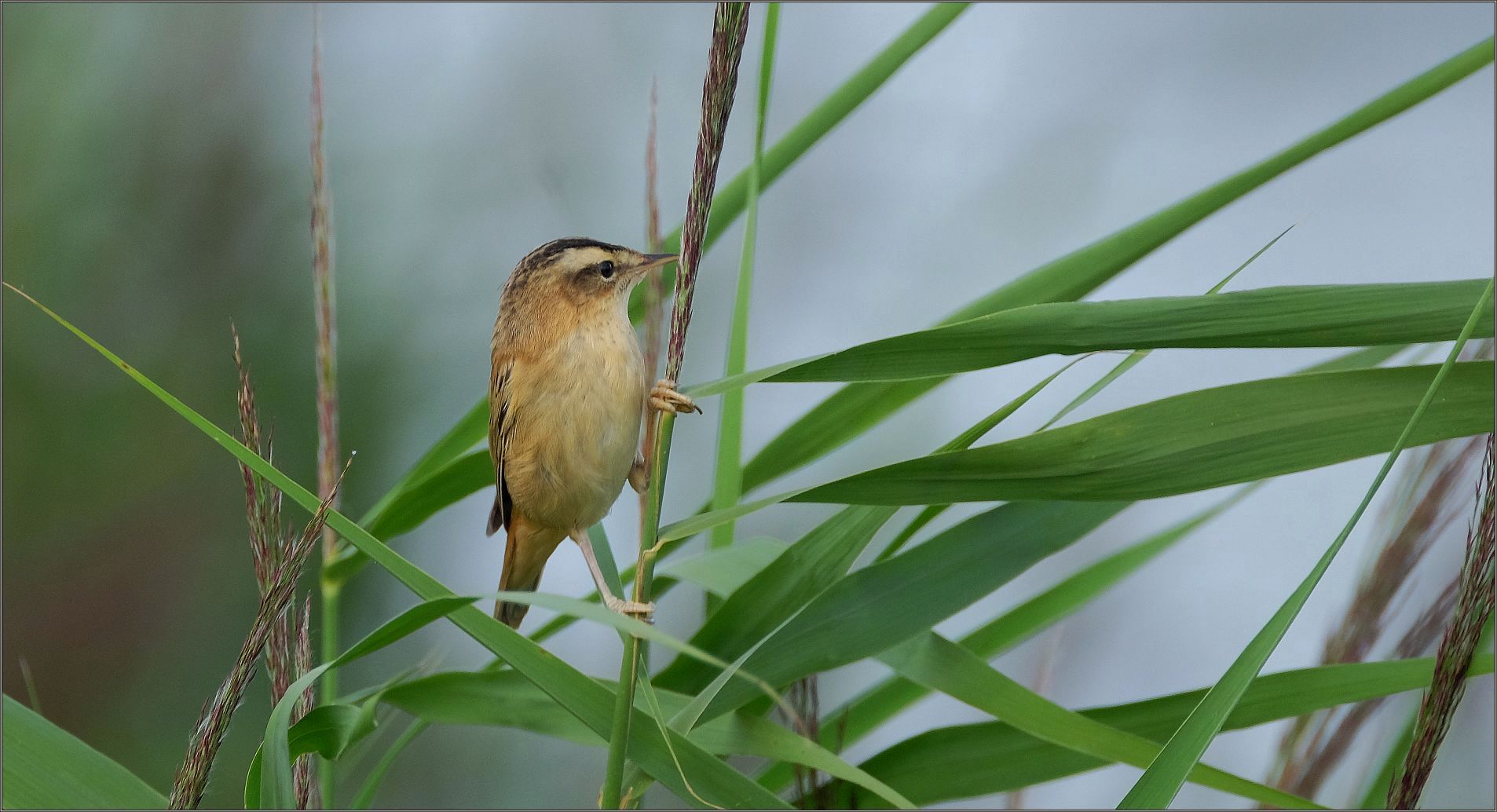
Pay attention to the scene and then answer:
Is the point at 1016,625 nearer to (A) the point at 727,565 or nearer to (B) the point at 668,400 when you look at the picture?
(A) the point at 727,565

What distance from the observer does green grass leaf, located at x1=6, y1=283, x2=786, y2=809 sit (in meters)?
0.97

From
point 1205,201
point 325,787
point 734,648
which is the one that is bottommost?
point 325,787

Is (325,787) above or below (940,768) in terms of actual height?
below

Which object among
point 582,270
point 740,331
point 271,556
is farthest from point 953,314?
point 271,556

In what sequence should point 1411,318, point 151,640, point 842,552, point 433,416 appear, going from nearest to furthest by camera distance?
point 1411,318 → point 842,552 → point 151,640 → point 433,416

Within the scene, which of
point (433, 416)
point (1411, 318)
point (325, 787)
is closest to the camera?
point (1411, 318)

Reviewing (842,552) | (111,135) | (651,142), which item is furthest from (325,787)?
(111,135)

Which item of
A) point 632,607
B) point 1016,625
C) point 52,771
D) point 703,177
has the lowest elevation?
point 52,771

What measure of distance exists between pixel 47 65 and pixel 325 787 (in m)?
3.23

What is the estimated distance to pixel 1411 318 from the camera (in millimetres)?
936

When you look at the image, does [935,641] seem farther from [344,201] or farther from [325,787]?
[344,201]

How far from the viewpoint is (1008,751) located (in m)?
1.22

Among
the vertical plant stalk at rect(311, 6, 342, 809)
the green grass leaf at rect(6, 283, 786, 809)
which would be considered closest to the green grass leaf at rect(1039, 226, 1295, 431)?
the green grass leaf at rect(6, 283, 786, 809)

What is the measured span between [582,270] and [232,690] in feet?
3.40
